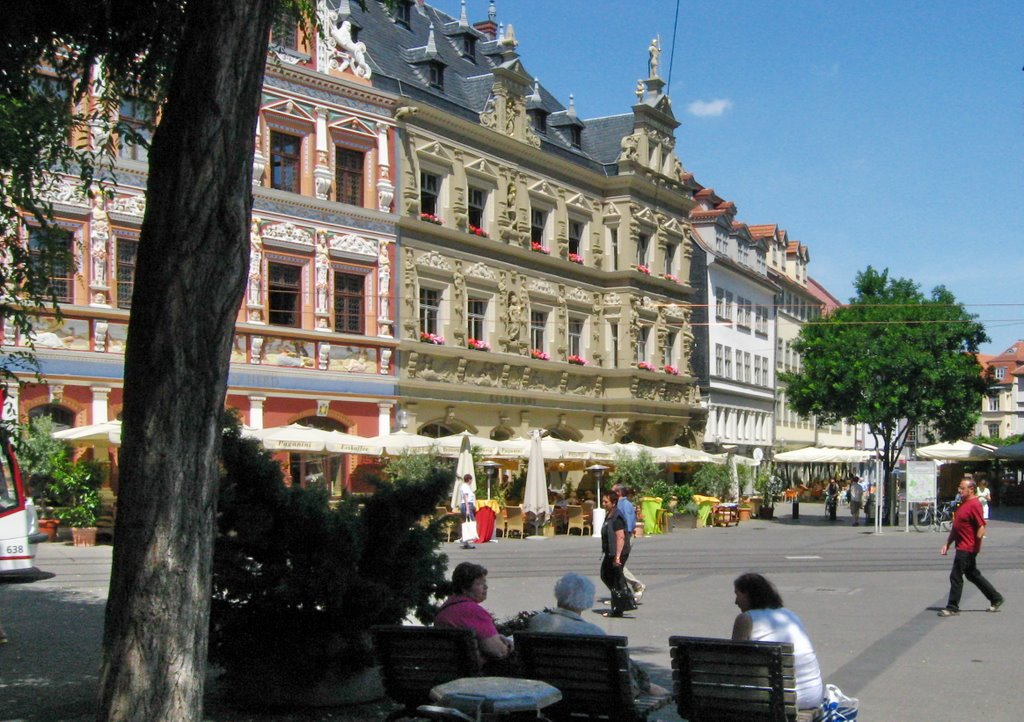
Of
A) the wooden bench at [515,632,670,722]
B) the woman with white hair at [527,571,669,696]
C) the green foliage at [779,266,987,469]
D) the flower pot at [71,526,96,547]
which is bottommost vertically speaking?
the flower pot at [71,526,96,547]

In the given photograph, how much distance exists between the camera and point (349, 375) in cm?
3444

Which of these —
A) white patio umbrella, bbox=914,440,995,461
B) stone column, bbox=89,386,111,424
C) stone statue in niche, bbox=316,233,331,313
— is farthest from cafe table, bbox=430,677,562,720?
white patio umbrella, bbox=914,440,995,461

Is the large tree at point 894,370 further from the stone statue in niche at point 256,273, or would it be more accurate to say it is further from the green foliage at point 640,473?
the stone statue in niche at point 256,273

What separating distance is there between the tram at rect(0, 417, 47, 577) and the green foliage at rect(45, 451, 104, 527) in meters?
6.08

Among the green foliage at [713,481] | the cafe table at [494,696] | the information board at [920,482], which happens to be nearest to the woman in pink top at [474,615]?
the cafe table at [494,696]

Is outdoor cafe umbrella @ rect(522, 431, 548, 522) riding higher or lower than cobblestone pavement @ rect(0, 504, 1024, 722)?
higher

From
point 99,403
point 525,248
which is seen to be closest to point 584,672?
point 99,403

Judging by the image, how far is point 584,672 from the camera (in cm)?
768

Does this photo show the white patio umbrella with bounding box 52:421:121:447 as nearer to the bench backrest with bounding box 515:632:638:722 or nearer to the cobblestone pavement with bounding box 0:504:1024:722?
the cobblestone pavement with bounding box 0:504:1024:722

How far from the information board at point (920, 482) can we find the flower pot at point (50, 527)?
76.1ft

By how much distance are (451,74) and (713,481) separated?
16.5 metres

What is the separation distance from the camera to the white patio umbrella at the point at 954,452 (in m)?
52.0

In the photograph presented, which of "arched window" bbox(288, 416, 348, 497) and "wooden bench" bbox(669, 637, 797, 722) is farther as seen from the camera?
"arched window" bbox(288, 416, 348, 497)

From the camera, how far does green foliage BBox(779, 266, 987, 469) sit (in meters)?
44.9
